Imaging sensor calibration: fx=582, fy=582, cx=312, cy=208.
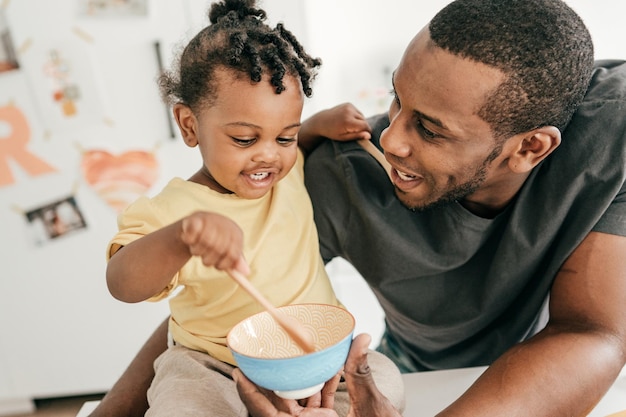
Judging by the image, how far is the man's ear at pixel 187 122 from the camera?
990 mm

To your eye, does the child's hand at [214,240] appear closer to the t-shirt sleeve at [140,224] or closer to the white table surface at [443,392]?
the t-shirt sleeve at [140,224]

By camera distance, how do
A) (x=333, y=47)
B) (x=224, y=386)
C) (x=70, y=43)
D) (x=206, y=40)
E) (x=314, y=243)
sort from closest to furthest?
(x=224, y=386) < (x=206, y=40) < (x=314, y=243) < (x=70, y=43) < (x=333, y=47)

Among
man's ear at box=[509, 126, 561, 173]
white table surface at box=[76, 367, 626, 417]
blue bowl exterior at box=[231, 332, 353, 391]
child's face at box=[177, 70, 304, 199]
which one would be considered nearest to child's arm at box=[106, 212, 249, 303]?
blue bowl exterior at box=[231, 332, 353, 391]

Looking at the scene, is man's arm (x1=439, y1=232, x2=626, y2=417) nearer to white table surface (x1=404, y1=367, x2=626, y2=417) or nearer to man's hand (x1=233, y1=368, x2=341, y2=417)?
white table surface (x1=404, y1=367, x2=626, y2=417)

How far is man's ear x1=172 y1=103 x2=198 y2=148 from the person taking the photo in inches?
39.0

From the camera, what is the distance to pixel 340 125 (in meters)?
1.08

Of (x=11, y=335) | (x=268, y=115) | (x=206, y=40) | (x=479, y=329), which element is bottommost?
(x=11, y=335)

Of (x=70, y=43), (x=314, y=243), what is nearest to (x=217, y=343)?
(x=314, y=243)

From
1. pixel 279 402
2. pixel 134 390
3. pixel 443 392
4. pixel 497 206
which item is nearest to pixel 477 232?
pixel 497 206

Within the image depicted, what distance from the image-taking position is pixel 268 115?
90 cm

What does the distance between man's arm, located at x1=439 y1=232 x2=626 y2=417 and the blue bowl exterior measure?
233 millimetres

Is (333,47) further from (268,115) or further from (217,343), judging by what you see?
(217,343)

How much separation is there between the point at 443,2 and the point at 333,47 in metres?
0.41

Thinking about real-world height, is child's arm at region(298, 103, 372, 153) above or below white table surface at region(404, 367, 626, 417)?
above
